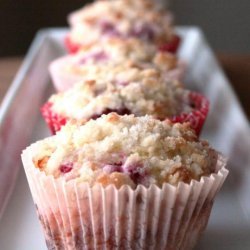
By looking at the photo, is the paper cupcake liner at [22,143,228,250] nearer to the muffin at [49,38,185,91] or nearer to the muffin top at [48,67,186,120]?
the muffin top at [48,67,186,120]

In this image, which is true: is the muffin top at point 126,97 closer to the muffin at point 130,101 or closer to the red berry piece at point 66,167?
the muffin at point 130,101

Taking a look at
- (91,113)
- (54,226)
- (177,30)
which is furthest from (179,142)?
(177,30)

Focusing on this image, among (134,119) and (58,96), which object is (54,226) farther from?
(58,96)

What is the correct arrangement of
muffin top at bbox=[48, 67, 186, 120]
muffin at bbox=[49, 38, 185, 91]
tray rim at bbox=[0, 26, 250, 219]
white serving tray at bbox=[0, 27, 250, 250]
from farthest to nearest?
muffin at bbox=[49, 38, 185, 91] → tray rim at bbox=[0, 26, 250, 219] → muffin top at bbox=[48, 67, 186, 120] → white serving tray at bbox=[0, 27, 250, 250]

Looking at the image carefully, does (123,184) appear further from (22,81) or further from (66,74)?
(22,81)

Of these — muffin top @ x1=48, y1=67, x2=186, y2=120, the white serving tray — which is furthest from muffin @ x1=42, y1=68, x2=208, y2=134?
the white serving tray

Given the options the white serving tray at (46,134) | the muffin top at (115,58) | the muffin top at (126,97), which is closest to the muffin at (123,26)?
the white serving tray at (46,134)
